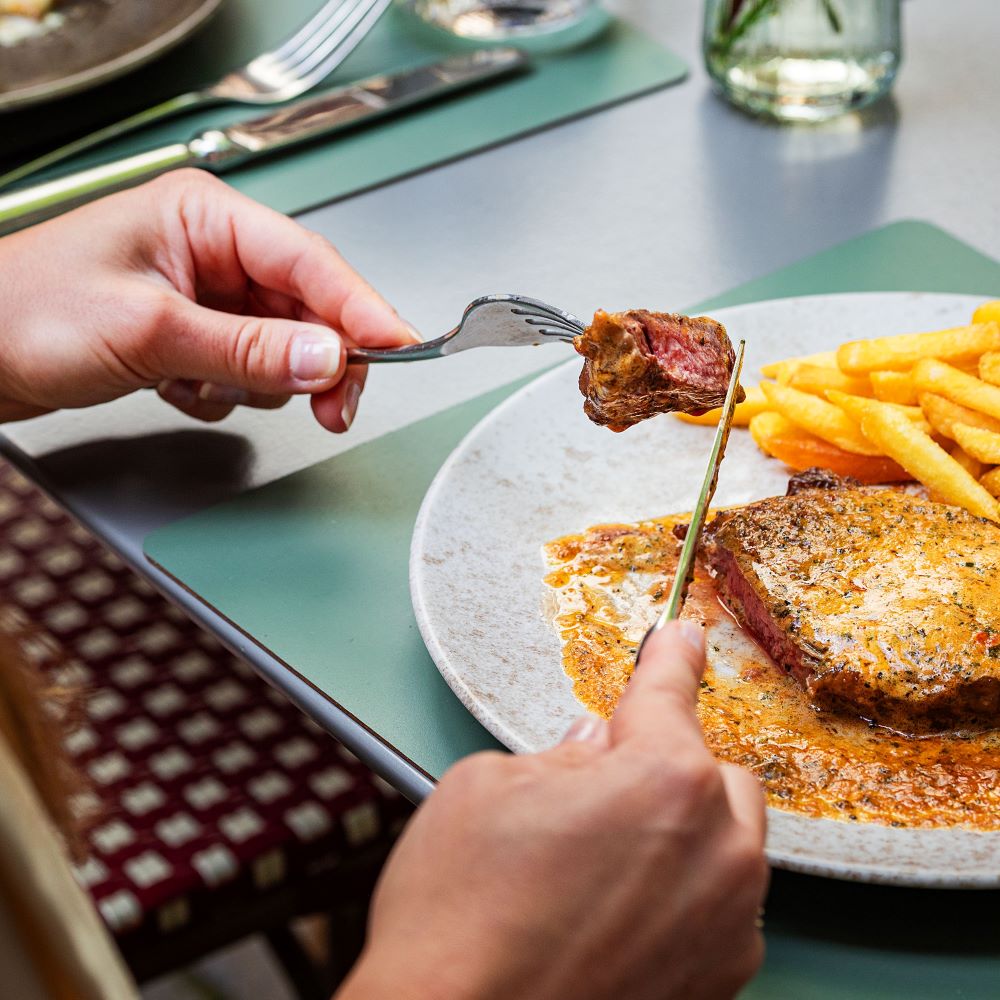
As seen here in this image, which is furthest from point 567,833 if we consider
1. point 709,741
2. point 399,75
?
point 399,75

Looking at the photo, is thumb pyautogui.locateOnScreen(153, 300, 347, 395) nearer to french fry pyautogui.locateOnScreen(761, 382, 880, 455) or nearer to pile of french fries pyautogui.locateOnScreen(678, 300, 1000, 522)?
pile of french fries pyautogui.locateOnScreen(678, 300, 1000, 522)

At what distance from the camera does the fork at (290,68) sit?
125 inches

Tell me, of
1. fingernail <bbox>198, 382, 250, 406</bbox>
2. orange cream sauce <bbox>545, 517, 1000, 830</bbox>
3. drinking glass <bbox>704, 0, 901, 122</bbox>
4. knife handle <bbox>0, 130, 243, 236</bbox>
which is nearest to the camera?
orange cream sauce <bbox>545, 517, 1000, 830</bbox>

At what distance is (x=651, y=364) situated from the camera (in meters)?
1.77

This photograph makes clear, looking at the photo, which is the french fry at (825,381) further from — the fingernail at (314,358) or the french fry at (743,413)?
the fingernail at (314,358)

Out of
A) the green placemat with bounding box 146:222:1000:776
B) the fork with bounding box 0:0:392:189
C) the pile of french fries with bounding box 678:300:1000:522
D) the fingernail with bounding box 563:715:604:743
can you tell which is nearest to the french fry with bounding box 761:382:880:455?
the pile of french fries with bounding box 678:300:1000:522

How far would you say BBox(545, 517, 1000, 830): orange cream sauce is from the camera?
1495mm

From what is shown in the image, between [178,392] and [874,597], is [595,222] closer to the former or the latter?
[178,392]

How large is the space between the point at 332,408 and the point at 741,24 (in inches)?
55.1

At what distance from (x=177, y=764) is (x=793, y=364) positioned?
53.2 inches

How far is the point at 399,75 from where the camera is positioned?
10.6ft

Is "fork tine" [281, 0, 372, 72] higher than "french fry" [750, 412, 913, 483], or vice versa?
"fork tine" [281, 0, 372, 72]

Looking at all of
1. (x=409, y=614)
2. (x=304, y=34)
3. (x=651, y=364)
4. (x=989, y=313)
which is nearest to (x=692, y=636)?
(x=651, y=364)

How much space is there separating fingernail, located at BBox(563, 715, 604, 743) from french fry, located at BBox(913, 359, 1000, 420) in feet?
3.26
